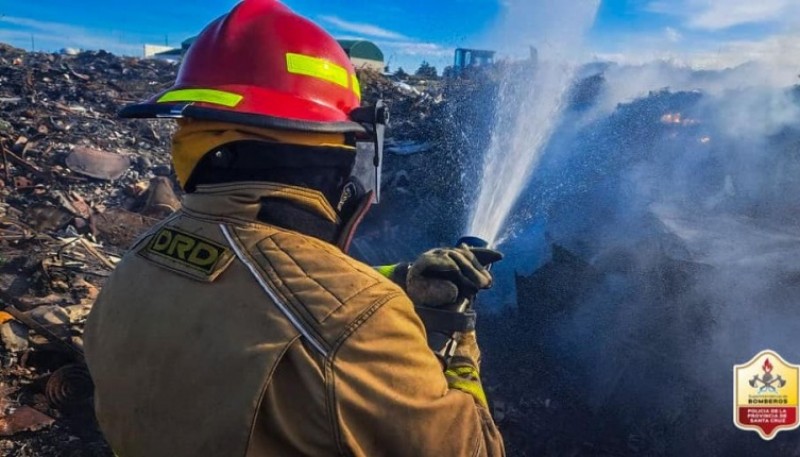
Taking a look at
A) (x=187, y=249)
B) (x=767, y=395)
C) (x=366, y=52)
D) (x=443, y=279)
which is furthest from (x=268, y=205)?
(x=366, y=52)

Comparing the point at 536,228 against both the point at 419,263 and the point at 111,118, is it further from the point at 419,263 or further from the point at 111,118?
the point at 111,118

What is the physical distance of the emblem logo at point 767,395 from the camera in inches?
137

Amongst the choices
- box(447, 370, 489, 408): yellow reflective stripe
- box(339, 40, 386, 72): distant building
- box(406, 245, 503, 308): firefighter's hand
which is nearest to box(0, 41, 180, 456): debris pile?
box(406, 245, 503, 308): firefighter's hand

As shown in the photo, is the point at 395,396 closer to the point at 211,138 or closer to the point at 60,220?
the point at 211,138

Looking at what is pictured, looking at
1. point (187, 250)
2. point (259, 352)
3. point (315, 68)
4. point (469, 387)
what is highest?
point (315, 68)

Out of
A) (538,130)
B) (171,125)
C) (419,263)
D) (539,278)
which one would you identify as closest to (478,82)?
(538,130)

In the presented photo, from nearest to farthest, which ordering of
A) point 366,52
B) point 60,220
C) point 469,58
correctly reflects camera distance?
1. point 60,220
2. point 469,58
3. point 366,52

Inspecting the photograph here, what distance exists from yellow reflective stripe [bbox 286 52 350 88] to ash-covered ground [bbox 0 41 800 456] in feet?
12.5

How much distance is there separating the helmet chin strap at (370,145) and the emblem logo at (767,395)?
11.0 feet

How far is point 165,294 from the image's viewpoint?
4.01 feet

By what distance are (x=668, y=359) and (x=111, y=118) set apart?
13.8 m

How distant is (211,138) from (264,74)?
9.8 inches

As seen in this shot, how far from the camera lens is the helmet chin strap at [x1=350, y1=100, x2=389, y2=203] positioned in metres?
1.60

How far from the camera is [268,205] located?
129 cm
